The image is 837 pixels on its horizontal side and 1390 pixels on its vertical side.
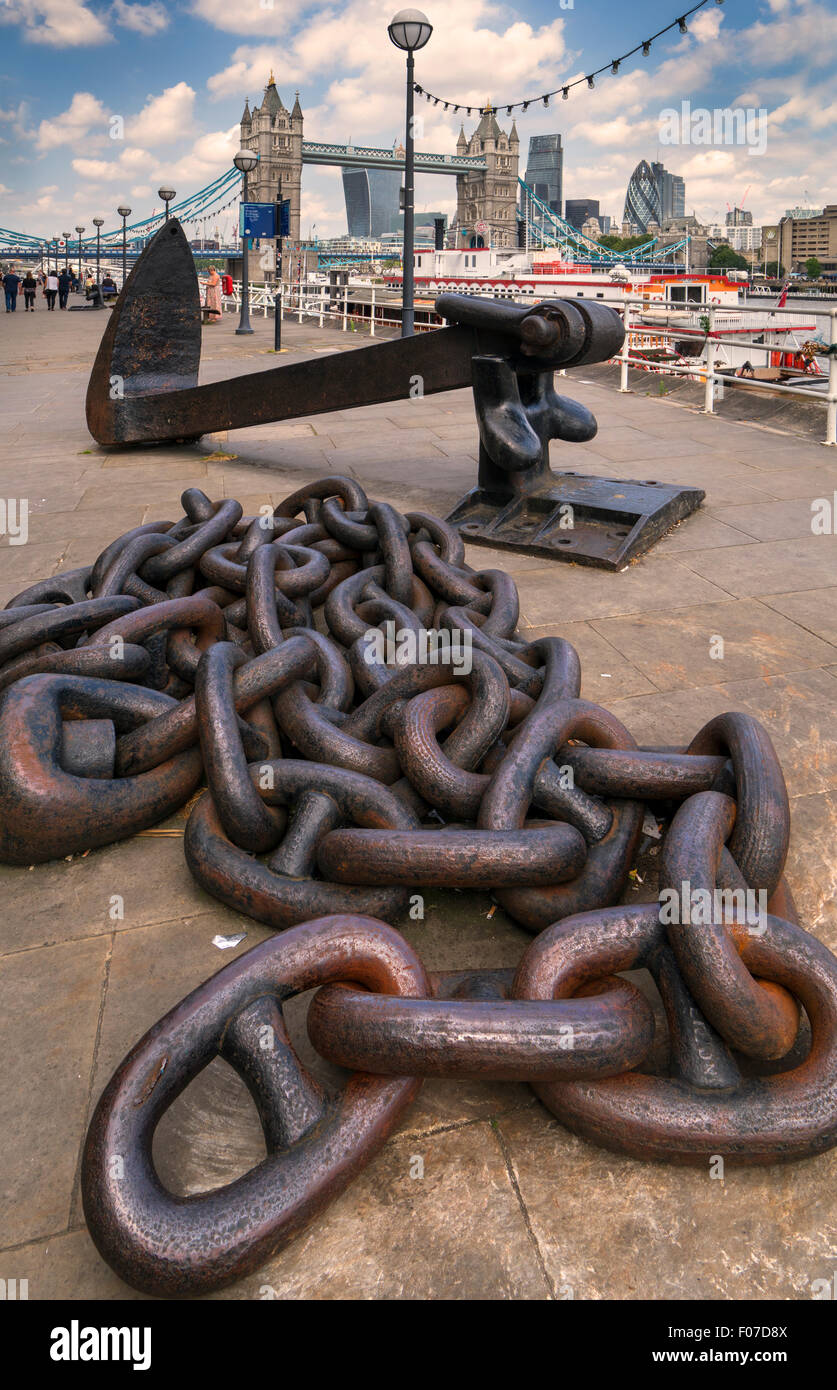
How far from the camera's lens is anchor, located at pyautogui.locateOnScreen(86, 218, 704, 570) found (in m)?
4.43

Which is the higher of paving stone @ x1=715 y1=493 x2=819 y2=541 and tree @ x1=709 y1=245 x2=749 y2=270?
tree @ x1=709 y1=245 x2=749 y2=270

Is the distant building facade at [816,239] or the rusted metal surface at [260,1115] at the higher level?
the distant building facade at [816,239]

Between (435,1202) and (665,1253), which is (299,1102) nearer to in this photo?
(435,1202)

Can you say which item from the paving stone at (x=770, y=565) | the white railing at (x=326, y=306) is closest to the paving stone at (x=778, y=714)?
the paving stone at (x=770, y=565)

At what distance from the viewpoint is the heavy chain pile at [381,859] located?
131cm

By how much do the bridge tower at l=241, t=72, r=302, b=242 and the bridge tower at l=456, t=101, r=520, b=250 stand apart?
17.6m

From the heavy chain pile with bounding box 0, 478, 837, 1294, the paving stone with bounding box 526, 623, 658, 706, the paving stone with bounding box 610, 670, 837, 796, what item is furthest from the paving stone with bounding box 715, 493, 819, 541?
the heavy chain pile with bounding box 0, 478, 837, 1294

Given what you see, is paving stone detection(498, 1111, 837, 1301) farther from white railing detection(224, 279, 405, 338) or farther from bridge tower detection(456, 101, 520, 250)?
bridge tower detection(456, 101, 520, 250)

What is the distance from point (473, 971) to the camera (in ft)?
5.56

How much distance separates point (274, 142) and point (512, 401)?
348 feet

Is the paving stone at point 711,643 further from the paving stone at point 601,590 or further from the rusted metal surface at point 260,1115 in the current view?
the rusted metal surface at point 260,1115

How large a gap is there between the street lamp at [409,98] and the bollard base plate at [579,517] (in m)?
7.69

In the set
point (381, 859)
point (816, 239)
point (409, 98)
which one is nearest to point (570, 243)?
point (816, 239)

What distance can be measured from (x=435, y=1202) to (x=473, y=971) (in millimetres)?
401
